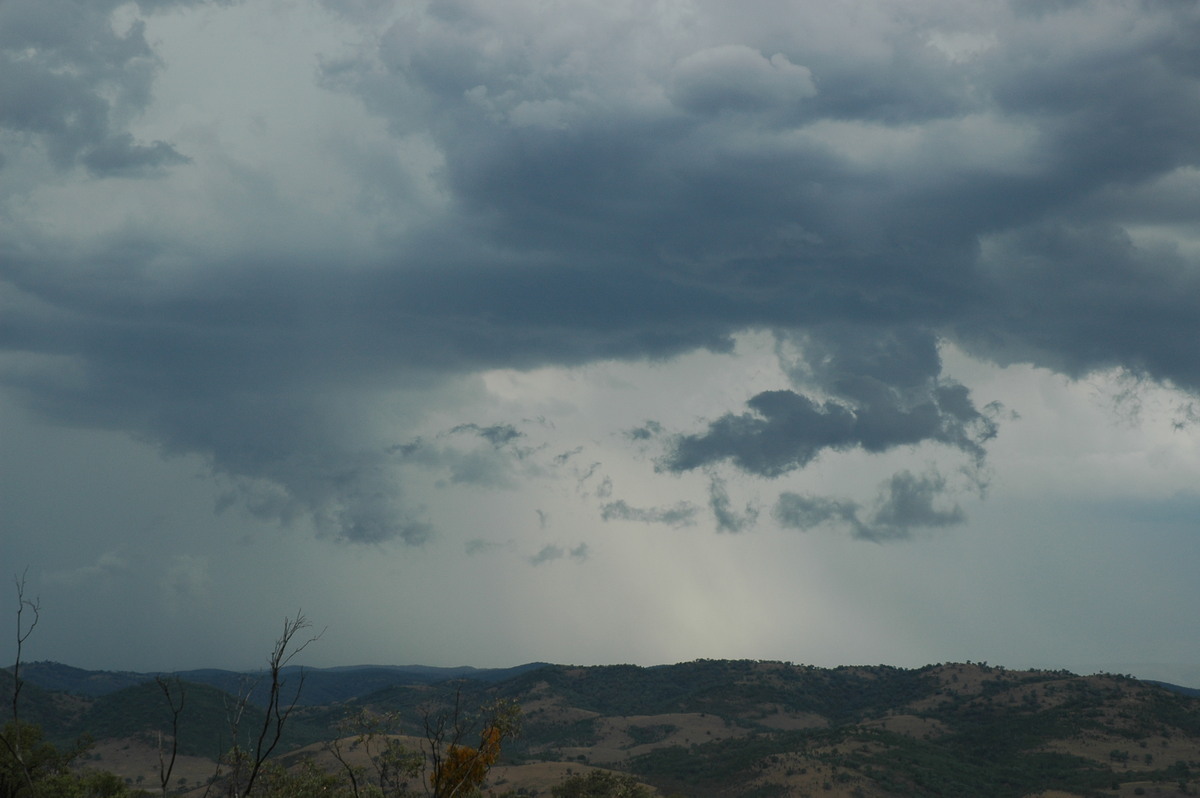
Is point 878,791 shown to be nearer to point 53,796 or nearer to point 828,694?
point 53,796

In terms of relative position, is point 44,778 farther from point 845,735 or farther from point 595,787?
point 845,735

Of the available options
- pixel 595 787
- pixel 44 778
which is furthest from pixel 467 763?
pixel 595 787

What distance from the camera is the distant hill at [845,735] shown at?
98.9 metres

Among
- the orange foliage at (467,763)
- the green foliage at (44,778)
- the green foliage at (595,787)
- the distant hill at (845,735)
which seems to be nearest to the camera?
the orange foliage at (467,763)

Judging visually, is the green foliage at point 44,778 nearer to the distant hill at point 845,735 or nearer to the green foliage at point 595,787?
the distant hill at point 845,735

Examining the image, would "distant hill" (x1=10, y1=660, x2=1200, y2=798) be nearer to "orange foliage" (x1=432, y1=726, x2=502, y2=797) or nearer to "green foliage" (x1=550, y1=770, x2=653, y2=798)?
"green foliage" (x1=550, y1=770, x2=653, y2=798)

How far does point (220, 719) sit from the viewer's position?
552 ft

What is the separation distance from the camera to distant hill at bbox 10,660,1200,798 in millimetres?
98938

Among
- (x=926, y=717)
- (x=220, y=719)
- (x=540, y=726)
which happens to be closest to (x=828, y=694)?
(x=926, y=717)

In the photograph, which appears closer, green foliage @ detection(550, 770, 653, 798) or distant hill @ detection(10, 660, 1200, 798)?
green foliage @ detection(550, 770, 653, 798)

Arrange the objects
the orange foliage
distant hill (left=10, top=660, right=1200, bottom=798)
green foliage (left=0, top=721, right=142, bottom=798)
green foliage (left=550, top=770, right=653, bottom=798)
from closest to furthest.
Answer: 1. the orange foliage
2. green foliage (left=0, top=721, right=142, bottom=798)
3. green foliage (left=550, top=770, right=653, bottom=798)
4. distant hill (left=10, top=660, right=1200, bottom=798)

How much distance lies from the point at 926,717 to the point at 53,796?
12942 cm

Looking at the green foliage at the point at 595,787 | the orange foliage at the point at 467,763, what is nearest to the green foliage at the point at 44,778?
the orange foliage at the point at 467,763

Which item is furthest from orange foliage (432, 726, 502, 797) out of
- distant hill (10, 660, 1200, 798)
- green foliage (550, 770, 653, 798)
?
distant hill (10, 660, 1200, 798)
